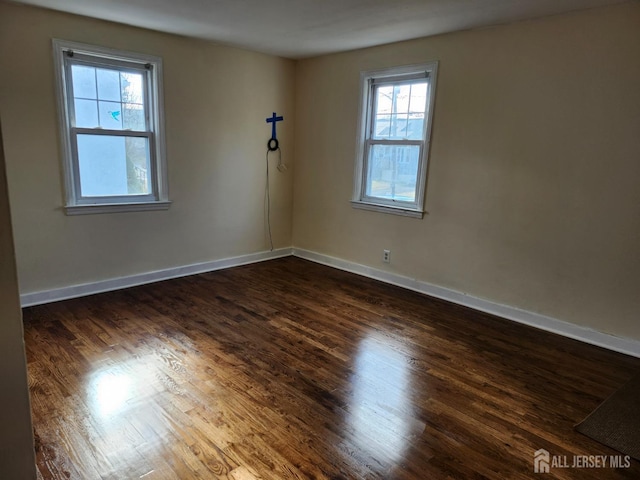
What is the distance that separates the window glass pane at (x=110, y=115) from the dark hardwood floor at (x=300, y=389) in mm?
1574

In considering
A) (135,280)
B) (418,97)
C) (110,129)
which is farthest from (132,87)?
(418,97)

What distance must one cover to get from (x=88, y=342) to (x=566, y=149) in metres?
3.81

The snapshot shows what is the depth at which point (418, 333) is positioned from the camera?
10.7 feet

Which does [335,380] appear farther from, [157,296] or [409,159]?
[409,159]

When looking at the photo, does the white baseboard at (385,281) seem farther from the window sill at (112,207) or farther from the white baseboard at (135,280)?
the window sill at (112,207)

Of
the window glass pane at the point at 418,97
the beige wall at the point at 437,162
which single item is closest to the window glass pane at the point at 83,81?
the beige wall at the point at 437,162

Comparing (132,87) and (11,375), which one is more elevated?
(132,87)

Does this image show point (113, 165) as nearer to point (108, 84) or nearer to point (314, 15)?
point (108, 84)

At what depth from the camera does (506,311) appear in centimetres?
362

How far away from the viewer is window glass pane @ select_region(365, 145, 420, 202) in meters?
4.18

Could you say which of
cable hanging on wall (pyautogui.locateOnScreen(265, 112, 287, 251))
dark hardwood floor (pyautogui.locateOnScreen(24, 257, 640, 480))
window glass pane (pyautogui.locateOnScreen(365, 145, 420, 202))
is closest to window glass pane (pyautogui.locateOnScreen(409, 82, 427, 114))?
window glass pane (pyautogui.locateOnScreen(365, 145, 420, 202))

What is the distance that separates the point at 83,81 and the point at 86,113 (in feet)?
0.88

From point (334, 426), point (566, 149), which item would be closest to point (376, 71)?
point (566, 149)

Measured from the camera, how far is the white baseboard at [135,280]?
3.58m
